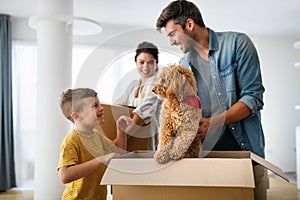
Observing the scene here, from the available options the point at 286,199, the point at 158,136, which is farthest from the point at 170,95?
the point at 286,199

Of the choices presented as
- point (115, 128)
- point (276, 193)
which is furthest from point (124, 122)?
point (276, 193)

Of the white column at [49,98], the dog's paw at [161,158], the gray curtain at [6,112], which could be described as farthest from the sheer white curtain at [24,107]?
the dog's paw at [161,158]

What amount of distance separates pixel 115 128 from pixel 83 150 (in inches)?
Answer: 6.9

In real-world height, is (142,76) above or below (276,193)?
above

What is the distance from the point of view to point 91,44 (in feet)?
15.7

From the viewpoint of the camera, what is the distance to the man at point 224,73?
1031 mm

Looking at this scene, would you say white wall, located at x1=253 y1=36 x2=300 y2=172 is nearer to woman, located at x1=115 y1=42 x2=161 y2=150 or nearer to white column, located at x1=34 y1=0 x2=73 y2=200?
white column, located at x1=34 y1=0 x2=73 y2=200

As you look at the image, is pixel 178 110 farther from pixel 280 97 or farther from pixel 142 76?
pixel 280 97

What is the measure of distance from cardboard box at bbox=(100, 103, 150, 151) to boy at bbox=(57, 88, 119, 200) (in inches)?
0.7

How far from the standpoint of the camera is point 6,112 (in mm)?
4195

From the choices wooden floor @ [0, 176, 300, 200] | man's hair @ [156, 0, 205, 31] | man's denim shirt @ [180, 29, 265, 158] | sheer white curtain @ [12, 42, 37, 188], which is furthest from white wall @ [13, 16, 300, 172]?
man's hair @ [156, 0, 205, 31]

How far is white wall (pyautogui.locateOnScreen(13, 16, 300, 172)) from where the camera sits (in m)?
5.55

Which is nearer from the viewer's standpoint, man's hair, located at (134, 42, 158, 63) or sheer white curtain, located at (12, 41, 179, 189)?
man's hair, located at (134, 42, 158, 63)

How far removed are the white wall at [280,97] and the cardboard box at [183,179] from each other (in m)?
5.06
